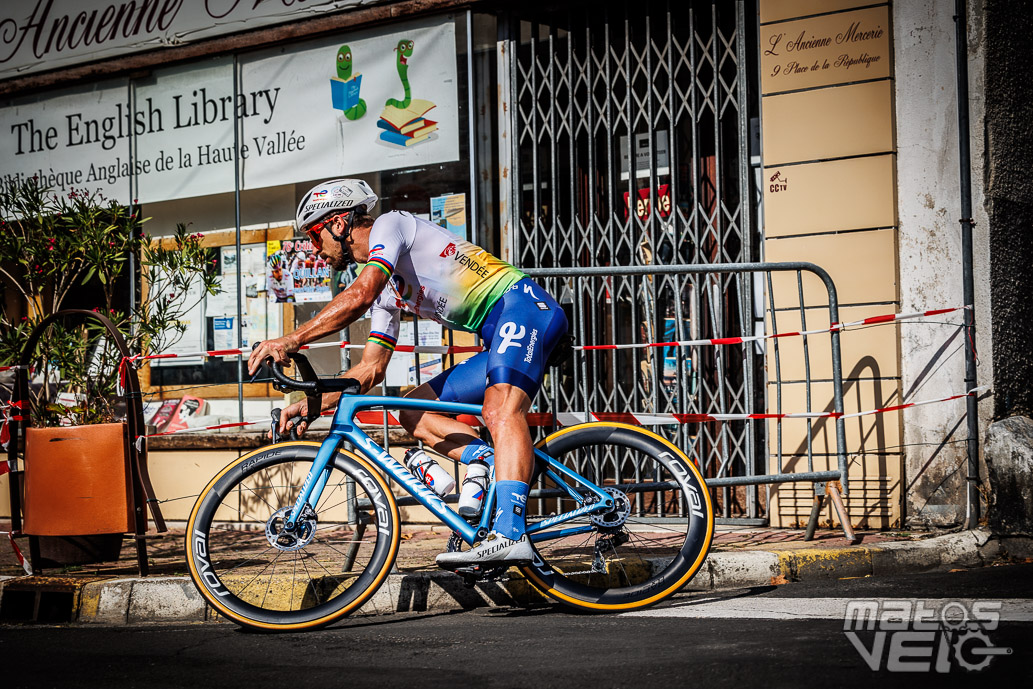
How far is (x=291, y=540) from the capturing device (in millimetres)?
4762

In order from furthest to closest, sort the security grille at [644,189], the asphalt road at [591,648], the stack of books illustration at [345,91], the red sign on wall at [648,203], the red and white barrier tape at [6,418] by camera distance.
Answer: the stack of books illustration at [345,91] → the red sign on wall at [648,203] → the security grille at [644,189] → the red and white barrier tape at [6,418] → the asphalt road at [591,648]

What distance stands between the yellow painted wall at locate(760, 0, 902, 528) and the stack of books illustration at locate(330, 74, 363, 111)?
3211mm

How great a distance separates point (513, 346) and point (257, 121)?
525cm

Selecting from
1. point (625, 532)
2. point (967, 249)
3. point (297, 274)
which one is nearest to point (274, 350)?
point (625, 532)

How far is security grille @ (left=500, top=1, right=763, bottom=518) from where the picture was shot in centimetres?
762

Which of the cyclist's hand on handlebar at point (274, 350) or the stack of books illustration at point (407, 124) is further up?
the stack of books illustration at point (407, 124)

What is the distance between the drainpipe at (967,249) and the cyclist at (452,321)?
2.90 m

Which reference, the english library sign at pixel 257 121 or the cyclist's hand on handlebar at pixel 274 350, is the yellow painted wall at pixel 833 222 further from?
the cyclist's hand on handlebar at pixel 274 350

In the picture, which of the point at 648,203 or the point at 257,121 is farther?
the point at 257,121

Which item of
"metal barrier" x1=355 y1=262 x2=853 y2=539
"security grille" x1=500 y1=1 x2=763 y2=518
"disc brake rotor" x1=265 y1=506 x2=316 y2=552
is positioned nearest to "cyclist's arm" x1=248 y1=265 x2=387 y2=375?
"disc brake rotor" x1=265 y1=506 x2=316 y2=552

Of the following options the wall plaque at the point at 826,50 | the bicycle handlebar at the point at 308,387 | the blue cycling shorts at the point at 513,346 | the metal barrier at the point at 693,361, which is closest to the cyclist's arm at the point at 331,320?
the bicycle handlebar at the point at 308,387

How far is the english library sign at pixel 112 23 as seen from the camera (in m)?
9.09

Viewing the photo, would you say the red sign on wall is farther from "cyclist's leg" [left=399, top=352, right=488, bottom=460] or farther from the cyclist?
"cyclist's leg" [left=399, top=352, right=488, bottom=460]

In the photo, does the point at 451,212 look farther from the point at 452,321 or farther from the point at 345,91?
the point at 452,321
